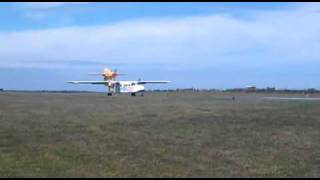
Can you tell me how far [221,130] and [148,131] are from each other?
9.34ft

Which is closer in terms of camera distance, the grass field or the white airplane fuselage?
the grass field

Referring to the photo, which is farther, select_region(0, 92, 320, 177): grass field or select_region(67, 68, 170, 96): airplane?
select_region(67, 68, 170, 96): airplane

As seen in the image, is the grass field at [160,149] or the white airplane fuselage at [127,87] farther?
the white airplane fuselage at [127,87]

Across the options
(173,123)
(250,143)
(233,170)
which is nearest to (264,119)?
(173,123)

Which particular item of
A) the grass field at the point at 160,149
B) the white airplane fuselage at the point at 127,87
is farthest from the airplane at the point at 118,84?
the grass field at the point at 160,149

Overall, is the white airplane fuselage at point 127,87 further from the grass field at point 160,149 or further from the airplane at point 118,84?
the grass field at point 160,149

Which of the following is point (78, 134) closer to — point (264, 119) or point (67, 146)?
point (67, 146)

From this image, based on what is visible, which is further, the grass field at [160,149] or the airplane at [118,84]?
the airplane at [118,84]

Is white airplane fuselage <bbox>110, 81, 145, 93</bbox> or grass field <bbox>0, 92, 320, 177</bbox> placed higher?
white airplane fuselage <bbox>110, 81, 145, 93</bbox>

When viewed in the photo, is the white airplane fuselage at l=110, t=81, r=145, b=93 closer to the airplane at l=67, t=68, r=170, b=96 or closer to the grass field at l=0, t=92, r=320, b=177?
the airplane at l=67, t=68, r=170, b=96

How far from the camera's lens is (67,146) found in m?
18.3

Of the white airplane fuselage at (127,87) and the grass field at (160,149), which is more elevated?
the white airplane fuselage at (127,87)

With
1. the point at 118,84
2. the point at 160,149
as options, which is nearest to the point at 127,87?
the point at 118,84

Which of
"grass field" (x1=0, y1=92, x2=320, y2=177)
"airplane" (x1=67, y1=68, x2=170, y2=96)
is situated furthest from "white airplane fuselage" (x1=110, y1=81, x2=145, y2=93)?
"grass field" (x1=0, y1=92, x2=320, y2=177)
